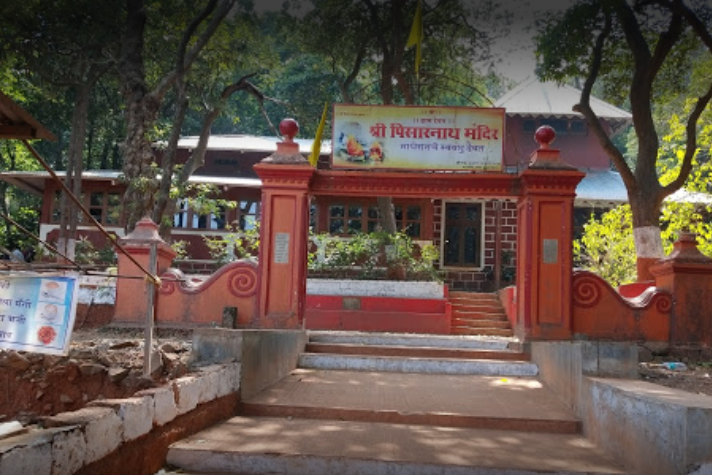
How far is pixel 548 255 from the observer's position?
10.4m

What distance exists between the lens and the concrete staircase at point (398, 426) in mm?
4480

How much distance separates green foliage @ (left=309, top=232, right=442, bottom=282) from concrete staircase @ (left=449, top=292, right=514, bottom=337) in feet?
2.64

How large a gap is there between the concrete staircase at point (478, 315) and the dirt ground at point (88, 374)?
13.9 ft

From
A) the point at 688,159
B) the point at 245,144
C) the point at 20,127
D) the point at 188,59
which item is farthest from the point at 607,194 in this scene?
the point at 20,127

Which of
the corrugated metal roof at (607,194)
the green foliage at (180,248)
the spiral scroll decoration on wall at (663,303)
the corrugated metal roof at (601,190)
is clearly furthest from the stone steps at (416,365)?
the corrugated metal roof at (607,194)

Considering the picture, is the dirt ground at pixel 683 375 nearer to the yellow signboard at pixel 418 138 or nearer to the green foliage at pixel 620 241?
the yellow signboard at pixel 418 138

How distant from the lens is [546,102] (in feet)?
74.9

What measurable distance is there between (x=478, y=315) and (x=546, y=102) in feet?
38.1

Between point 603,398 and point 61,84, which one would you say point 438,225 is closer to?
point 61,84

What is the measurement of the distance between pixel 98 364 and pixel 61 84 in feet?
41.8

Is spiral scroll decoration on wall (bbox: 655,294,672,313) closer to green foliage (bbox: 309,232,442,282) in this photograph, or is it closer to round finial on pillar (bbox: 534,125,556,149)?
round finial on pillar (bbox: 534,125,556,149)

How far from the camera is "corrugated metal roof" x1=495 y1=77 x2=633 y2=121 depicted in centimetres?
2194

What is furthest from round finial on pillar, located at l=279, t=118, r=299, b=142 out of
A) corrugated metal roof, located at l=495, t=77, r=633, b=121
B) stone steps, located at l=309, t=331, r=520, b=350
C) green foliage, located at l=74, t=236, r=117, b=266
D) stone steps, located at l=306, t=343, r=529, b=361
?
corrugated metal roof, located at l=495, t=77, r=633, b=121

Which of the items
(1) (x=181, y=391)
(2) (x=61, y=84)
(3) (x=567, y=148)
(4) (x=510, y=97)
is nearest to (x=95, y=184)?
(2) (x=61, y=84)
